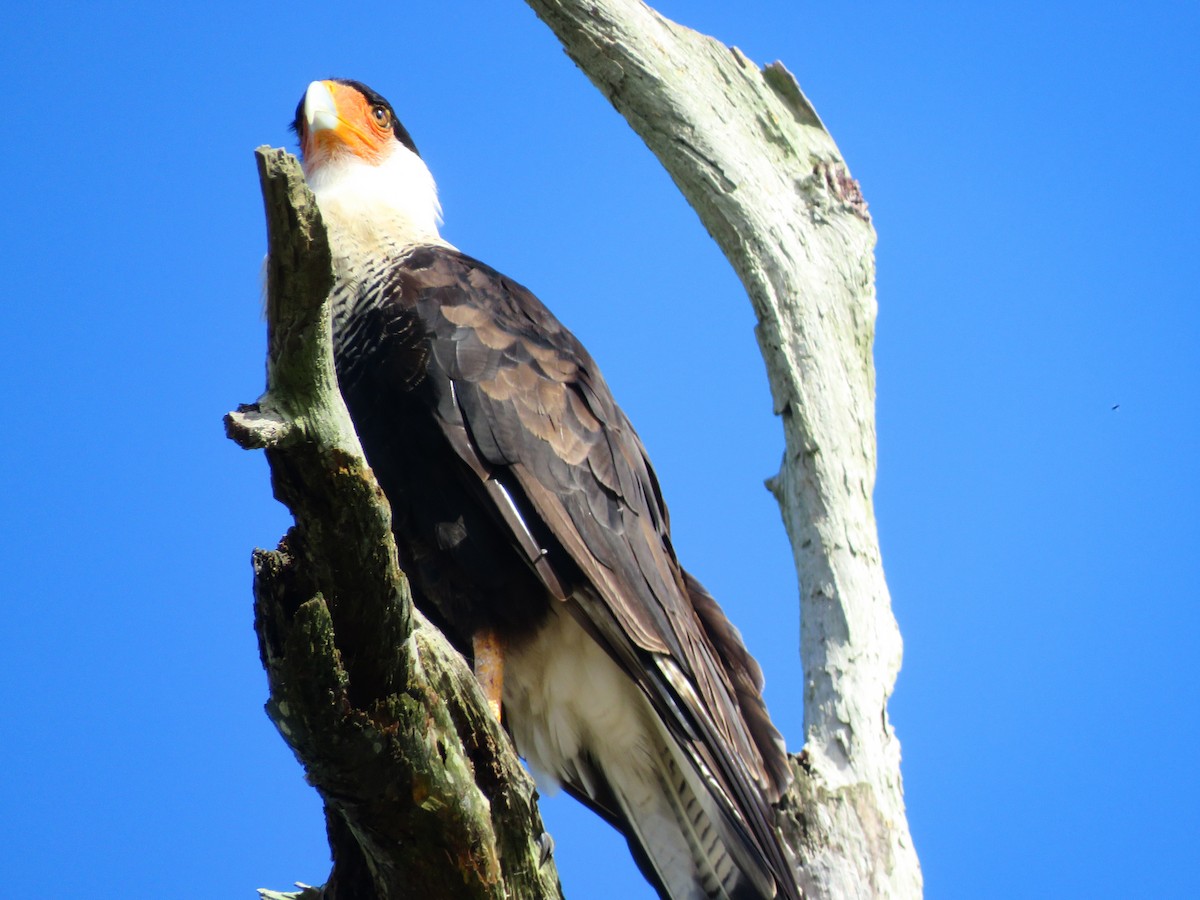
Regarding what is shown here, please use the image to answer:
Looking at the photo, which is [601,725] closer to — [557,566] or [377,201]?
[557,566]

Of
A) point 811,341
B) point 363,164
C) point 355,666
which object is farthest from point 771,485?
point 355,666

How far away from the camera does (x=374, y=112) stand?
449 centimetres

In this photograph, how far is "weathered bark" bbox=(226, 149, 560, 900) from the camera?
67.7 inches

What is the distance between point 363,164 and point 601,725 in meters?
2.13

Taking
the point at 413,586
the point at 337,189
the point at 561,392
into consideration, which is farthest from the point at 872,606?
the point at 337,189

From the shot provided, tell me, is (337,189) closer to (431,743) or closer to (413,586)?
(413,586)

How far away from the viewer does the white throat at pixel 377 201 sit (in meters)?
3.69

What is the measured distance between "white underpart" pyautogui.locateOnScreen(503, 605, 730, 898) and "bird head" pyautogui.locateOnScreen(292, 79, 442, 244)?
1343 millimetres

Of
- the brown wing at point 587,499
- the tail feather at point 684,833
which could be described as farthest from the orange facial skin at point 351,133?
the tail feather at point 684,833

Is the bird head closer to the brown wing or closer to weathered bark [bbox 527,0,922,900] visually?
the brown wing

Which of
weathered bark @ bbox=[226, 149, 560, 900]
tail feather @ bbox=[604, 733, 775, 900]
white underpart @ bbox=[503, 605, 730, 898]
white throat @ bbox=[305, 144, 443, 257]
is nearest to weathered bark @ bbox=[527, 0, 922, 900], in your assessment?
tail feather @ bbox=[604, 733, 775, 900]

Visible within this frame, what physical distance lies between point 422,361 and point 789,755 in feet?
4.52

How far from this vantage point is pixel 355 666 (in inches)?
78.5

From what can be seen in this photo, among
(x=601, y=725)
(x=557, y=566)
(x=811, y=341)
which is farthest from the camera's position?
(x=811, y=341)
